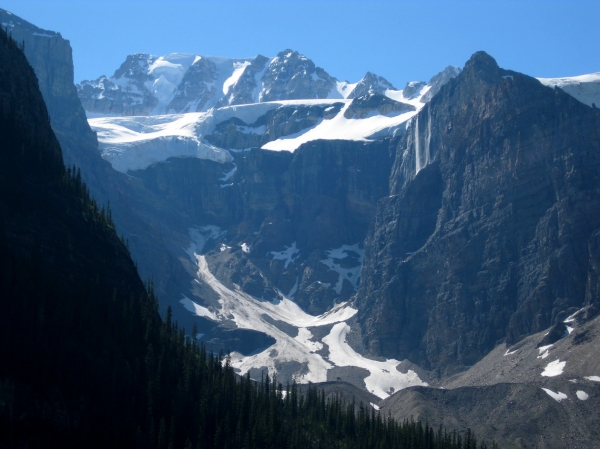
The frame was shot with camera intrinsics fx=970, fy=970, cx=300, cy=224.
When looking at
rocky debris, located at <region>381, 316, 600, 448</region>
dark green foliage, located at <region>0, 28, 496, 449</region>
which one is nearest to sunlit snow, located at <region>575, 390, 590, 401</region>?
rocky debris, located at <region>381, 316, 600, 448</region>

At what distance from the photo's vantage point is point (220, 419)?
125m

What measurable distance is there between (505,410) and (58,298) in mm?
109803

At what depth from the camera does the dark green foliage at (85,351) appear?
96812mm

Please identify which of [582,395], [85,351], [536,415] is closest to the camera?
[85,351]

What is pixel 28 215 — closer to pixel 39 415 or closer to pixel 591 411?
pixel 39 415

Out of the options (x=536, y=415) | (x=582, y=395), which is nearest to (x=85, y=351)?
(x=536, y=415)

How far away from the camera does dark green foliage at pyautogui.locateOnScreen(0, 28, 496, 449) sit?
318 ft

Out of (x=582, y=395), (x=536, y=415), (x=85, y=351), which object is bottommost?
(x=536, y=415)

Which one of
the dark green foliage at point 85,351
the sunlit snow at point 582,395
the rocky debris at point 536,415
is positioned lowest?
the rocky debris at point 536,415

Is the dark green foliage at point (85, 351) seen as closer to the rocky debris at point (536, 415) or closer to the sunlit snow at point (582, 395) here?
the rocky debris at point (536, 415)

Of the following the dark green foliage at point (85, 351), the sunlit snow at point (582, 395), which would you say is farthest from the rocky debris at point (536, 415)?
the dark green foliage at point (85, 351)

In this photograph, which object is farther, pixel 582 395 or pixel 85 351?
pixel 582 395

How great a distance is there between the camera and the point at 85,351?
106 meters

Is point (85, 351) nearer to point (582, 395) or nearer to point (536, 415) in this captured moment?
point (536, 415)
